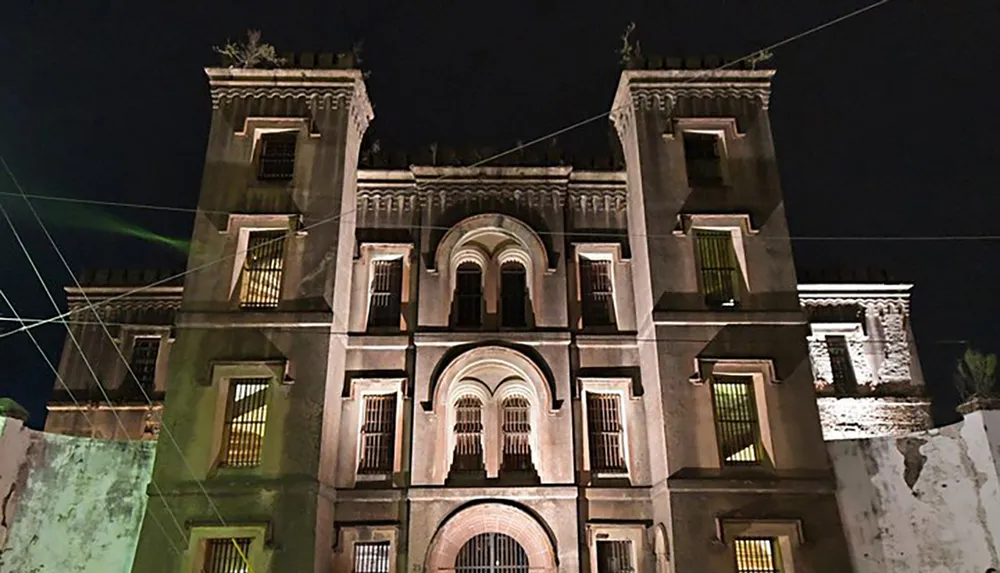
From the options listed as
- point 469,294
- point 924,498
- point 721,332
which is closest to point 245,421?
point 469,294

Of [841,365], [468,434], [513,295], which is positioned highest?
[841,365]

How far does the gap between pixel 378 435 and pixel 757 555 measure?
30.1ft

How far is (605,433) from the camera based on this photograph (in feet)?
59.4

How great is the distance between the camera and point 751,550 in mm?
15953

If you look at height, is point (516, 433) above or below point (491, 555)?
above

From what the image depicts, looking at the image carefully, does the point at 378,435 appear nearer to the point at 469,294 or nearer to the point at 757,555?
the point at 469,294

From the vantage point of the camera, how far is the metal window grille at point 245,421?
16469 mm

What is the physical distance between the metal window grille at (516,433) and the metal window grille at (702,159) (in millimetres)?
7287

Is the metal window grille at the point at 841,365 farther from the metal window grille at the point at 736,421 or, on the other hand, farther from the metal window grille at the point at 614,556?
the metal window grille at the point at 614,556

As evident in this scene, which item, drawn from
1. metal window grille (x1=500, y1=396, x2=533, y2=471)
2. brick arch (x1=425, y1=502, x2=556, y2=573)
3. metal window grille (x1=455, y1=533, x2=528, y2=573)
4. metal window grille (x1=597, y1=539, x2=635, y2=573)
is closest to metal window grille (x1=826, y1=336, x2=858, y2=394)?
metal window grille (x1=597, y1=539, x2=635, y2=573)

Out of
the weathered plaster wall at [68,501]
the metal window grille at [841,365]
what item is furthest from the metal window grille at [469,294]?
the metal window grille at [841,365]

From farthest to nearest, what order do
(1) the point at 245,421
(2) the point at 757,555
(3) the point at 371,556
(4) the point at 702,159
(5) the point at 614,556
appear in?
(4) the point at 702,159 → (5) the point at 614,556 → (3) the point at 371,556 → (1) the point at 245,421 → (2) the point at 757,555

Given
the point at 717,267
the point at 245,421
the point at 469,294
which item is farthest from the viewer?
the point at 469,294

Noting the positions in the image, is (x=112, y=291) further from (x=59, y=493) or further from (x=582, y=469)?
(x=582, y=469)
